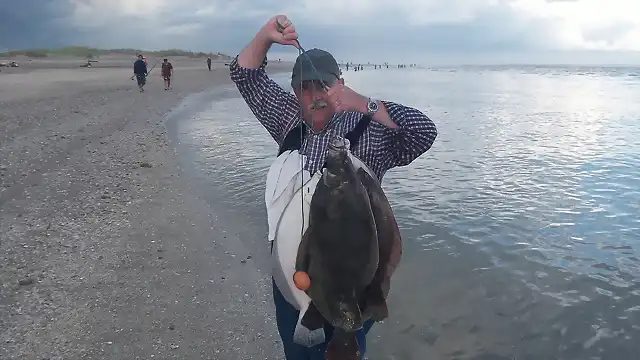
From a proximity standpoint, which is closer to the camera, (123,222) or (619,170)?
(123,222)

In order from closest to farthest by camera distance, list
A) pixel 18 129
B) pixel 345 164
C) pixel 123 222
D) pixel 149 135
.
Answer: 1. pixel 345 164
2. pixel 123 222
3. pixel 18 129
4. pixel 149 135

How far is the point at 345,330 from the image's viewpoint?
7.38ft

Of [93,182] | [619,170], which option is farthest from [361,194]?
[619,170]

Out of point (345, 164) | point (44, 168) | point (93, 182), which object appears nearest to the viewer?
point (345, 164)

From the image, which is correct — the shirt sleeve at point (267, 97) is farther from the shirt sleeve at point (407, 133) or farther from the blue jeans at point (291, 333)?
the blue jeans at point (291, 333)

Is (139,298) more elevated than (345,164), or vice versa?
(345,164)

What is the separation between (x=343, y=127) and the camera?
8.32 feet

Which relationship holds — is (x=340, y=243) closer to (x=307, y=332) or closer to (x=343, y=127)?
(x=307, y=332)

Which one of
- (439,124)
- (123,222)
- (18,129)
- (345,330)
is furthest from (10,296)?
(439,124)

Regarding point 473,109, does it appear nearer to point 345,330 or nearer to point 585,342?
point 585,342

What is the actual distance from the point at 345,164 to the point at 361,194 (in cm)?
15

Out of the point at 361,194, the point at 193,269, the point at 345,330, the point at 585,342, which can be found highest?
the point at 361,194

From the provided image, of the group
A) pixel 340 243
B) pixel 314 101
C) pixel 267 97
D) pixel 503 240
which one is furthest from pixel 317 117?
pixel 503 240

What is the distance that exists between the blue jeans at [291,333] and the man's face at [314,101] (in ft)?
2.87
